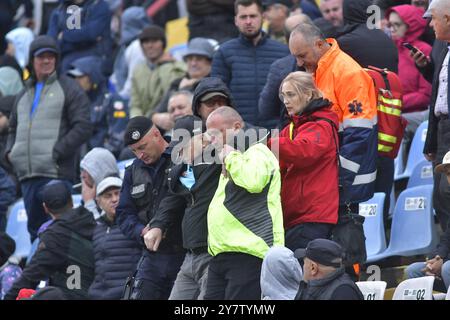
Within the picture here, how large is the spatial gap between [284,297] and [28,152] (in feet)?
18.2

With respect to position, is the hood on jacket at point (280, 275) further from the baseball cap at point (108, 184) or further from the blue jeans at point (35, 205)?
the blue jeans at point (35, 205)

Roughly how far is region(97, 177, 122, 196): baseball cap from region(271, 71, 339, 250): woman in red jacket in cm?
254

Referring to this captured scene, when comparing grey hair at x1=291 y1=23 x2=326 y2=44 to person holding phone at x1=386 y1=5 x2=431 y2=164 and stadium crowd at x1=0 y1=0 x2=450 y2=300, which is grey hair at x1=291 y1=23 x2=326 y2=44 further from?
person holding phone at x1=386 y1=5 x2=431 y2=164

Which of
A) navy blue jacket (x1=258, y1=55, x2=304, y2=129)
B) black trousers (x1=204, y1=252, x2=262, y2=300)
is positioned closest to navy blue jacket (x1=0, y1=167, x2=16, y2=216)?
navy blue jacket (x1=258, y1=55, x2=304, y2=129)

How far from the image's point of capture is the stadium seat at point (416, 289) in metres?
9.62

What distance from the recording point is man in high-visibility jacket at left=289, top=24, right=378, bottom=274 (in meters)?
10.2

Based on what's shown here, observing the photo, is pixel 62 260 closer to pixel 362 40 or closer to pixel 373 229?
pixel 373 229

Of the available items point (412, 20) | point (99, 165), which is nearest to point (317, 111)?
point (99, 165)

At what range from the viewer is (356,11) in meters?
11.2

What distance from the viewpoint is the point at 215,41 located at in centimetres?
1510

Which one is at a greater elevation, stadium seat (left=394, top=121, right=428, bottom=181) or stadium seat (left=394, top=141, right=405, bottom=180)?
stadium seat (left=394, top=121, right=428, bottom=181)

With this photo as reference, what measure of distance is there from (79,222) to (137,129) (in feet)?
5.01
